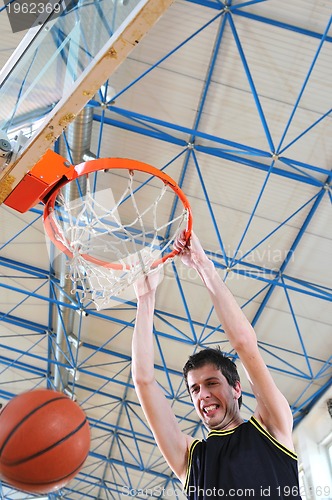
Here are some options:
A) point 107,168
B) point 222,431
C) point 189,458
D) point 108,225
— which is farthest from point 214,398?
point 108,225

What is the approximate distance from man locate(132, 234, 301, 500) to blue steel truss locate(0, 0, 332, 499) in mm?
5535

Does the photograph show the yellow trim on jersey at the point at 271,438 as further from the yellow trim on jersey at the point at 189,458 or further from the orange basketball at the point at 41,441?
the orange basketball at the point at 41,441

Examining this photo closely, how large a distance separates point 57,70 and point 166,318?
820cm

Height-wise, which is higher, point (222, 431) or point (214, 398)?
point (214, 398)

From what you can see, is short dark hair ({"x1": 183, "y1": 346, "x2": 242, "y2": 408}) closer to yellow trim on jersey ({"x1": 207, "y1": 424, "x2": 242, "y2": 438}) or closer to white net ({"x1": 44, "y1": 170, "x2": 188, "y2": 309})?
yellow trim on jersey ({"x1": 207, "y1": 424, "x2": 242, "y2": 438})

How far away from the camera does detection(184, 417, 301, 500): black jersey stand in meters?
2.44

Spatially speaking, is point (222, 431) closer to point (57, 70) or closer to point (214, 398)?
point (214, 398)

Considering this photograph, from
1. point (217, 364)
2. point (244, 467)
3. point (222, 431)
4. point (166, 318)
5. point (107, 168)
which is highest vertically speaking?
Answer: point (166, 318)

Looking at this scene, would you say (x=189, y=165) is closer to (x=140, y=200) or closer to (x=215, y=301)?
(x=140, y=200)

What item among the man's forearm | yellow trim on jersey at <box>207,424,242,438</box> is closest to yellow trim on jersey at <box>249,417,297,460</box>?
yellow trim on jersey at <box>207,424,242,438</box>

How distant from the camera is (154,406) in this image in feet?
10.2

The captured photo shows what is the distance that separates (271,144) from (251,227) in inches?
84.7

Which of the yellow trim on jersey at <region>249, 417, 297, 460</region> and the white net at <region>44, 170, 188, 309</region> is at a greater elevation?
the white net at <region>44, 170, 188, 309</region>

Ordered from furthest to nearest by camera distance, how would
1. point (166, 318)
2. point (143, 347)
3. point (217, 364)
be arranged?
1. point (166, 318)
2. point (143, 347)
3. point (217, 364)
